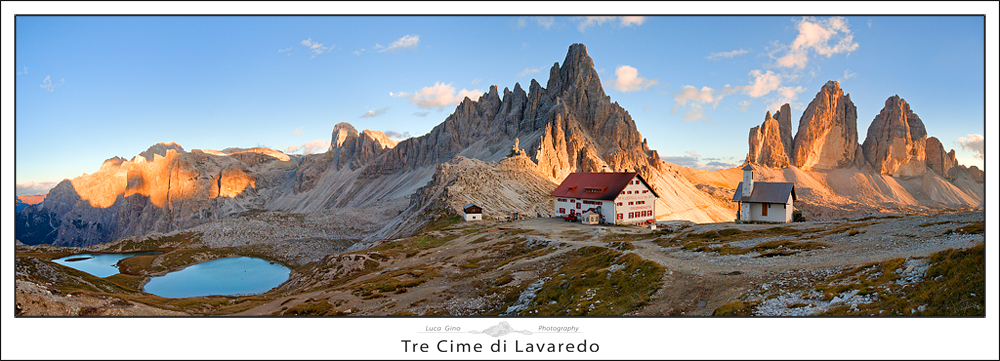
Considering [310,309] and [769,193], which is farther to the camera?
[769,193]

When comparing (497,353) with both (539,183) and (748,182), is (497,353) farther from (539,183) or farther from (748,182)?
(539,183)

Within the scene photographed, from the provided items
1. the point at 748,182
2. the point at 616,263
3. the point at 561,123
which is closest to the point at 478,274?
the point at 616,263

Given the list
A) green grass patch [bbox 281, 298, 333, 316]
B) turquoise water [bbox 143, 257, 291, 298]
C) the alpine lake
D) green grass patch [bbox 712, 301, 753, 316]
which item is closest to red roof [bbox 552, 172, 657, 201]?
green grass patch [bbox 281, 298, 333, 316]

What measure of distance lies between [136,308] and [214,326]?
12097 mm

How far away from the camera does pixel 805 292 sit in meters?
16.5

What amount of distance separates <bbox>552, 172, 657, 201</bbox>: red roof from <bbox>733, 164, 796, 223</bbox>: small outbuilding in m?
13.8

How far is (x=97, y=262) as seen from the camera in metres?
97.0

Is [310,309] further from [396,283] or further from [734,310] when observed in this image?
[734,310]

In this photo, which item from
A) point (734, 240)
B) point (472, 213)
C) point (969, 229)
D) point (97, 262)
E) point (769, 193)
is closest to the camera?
point (969, 229)

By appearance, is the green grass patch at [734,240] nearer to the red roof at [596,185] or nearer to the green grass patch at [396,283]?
the green grass patch at [396,283]

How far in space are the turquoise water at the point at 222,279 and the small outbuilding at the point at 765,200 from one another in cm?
7776

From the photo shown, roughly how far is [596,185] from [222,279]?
2858 inches

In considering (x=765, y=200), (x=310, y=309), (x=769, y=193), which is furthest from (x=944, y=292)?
(x=769, y=193)

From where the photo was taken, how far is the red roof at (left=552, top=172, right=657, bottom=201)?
66.9 m
